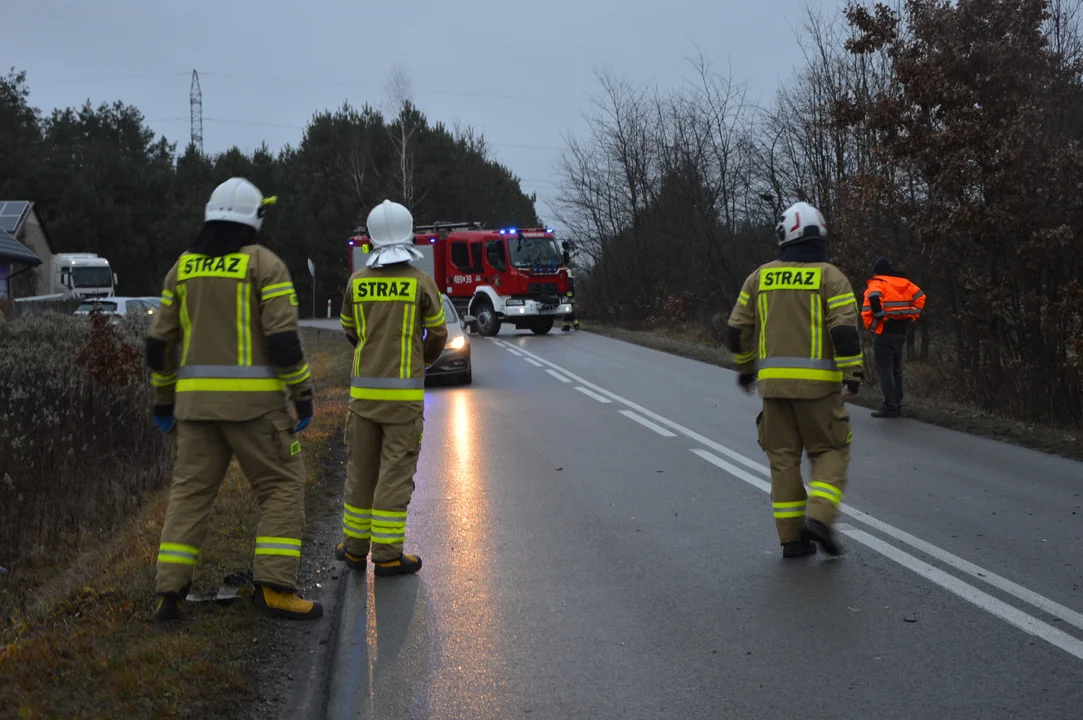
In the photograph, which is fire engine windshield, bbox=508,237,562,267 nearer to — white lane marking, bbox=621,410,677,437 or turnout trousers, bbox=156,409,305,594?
white lane marking, bbox=621,410,677,437

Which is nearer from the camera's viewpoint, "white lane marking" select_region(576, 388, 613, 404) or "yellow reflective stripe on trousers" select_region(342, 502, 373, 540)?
"yellow reflective stripe on trousers" select_region(342, 502, 373, 540)

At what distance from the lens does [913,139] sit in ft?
49.3

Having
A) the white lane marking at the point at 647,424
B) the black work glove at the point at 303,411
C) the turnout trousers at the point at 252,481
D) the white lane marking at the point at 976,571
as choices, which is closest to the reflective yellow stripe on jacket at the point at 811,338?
the white lane marking at the point at 976,571

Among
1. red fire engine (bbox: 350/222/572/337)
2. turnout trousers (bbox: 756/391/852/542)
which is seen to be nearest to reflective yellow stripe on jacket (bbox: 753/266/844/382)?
turnout trousers (bbox: 756/391/852/542)

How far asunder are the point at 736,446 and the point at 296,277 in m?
50.1

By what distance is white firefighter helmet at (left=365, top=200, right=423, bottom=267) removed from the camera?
20.4ft

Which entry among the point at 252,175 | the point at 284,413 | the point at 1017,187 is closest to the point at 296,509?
the point at 284,413

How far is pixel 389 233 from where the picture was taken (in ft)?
20.5

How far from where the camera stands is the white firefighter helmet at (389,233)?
6.22 metres

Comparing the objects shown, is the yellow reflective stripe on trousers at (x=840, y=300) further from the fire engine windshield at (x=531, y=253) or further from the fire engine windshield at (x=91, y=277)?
the fire engine windshield at (x=91, y=277)

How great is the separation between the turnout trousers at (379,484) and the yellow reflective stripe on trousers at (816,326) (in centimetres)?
227

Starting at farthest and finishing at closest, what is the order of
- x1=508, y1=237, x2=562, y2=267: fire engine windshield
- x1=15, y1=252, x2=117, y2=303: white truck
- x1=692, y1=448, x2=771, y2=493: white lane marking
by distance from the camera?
x1=15, y1=252, x2=117, y2=303: white truck → x1=508, y1=237, x2=562, y2=267: fire engine windshield → x1=692, y1=448, x2=771, y2=493: white lane marking

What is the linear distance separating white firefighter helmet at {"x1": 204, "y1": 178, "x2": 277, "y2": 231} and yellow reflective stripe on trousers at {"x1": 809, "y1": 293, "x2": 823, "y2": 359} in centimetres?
304

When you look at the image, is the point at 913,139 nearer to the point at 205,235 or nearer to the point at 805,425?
the point at 805,425
